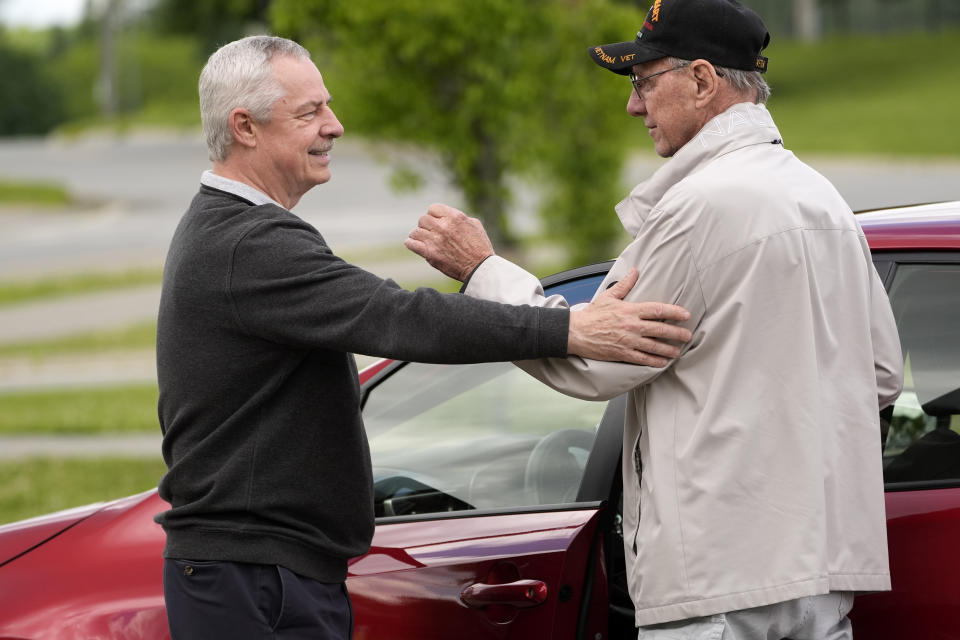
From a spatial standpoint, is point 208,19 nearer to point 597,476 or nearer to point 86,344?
point 86,344

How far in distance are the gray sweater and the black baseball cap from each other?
53 cm

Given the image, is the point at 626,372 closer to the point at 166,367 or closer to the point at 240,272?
the point at 240,272

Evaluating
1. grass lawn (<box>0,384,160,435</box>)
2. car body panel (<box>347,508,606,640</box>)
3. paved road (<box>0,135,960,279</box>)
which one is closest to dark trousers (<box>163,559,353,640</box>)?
car body panel (<box>347,508,606,640</box>)

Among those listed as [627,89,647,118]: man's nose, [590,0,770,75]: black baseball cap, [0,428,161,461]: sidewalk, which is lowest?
[0,428,161,461]: sidewalk

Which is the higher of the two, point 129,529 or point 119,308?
point 129,529

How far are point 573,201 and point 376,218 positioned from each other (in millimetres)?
9371

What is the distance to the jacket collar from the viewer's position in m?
2.21

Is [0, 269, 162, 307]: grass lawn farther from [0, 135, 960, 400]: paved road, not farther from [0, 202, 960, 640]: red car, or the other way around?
[0, 202, 960, 640]: red car

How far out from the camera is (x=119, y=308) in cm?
1466

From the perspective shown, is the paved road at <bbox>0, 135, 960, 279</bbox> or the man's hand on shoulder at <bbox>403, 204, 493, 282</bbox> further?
the paved road at <bbox>0, 135, 960, 279</bbox>

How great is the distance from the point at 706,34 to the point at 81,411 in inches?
318

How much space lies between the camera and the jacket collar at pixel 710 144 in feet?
7.25

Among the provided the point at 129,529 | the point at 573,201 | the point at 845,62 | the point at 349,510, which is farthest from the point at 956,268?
the point at 845,62

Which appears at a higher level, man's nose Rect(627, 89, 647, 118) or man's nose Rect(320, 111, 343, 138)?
man's nose Rect(320, 111, 343, 138)
